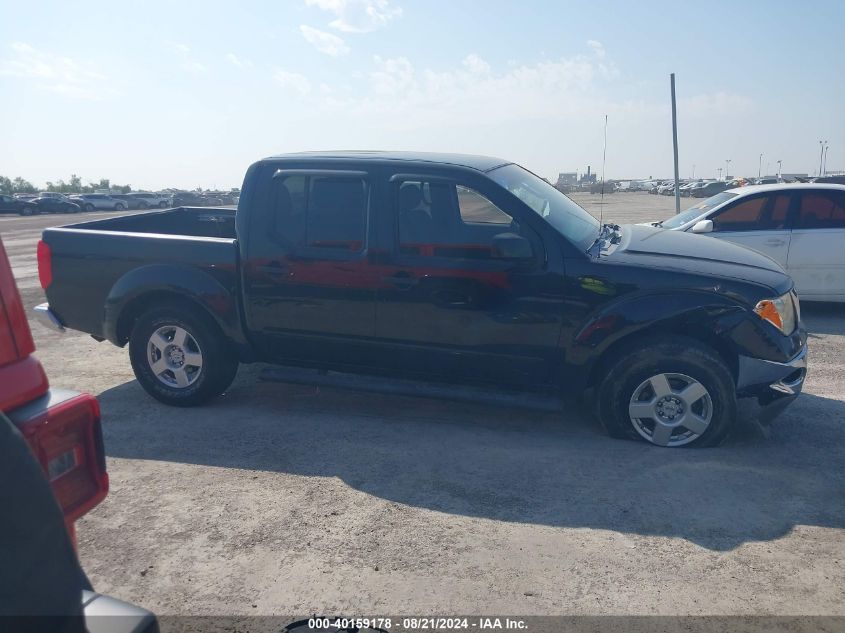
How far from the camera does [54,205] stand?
153 feet

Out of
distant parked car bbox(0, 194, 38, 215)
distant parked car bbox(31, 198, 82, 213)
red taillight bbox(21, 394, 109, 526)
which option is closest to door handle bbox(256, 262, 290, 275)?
red taillight bbox(21, 394, 109, 526)

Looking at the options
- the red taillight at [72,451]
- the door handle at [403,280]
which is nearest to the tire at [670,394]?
the door handle at [403,280]

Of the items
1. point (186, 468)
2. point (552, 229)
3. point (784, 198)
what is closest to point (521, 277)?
point (552, 229)

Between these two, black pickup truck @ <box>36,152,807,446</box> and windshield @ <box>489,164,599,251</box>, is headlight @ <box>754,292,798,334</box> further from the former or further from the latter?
windshield @ <box>489,164,599,251</box>

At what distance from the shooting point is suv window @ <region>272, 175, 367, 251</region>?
5066 mm

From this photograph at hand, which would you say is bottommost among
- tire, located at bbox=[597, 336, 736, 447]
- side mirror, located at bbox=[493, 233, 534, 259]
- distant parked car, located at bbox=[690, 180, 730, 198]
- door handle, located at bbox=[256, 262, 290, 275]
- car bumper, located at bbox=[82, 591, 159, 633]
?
tire, located at bbox=[597, 336, 736, 447]

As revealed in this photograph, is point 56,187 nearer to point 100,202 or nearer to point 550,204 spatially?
point 100,202

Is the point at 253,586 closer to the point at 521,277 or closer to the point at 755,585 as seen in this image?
the point at 755,585

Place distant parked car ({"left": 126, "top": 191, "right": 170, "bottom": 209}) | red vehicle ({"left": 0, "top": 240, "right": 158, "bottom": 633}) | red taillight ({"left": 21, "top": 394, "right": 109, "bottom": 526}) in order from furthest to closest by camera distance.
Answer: distant parked car ({"left": 126, "top": 191, "right": 170, "bottom": 209})
red taillight ({"left": 21, "top": 394, "right": 109, "bottom": 526})
red vehicle ({"left": 0, "top": 240, "right": 158, "bottom": 633})

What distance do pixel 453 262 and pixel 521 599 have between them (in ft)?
7.79

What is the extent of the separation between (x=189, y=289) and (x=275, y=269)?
73 centimetres

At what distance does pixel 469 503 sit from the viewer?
3.97m

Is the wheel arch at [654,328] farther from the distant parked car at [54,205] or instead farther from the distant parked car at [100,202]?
the distant parked car at [100,202]

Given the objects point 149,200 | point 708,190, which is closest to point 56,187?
point 149,200
